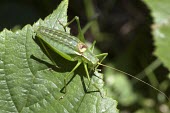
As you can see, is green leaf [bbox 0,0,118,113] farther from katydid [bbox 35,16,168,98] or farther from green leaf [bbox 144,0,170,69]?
green leaf [bbox 144,0,170,69]

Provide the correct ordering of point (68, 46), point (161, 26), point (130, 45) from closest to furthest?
point (68, 46), point (161, 26), point (130, 45)

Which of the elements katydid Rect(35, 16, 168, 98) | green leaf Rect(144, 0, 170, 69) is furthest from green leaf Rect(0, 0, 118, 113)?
green leaf Rect(144, 0, 170, 69)

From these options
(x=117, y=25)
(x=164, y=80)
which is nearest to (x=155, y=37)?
(x=164, y=80)

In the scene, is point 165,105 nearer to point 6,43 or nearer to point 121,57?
point 121,57

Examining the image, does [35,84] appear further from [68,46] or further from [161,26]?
[161,26]

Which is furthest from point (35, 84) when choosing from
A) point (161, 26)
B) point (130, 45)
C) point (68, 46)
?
point (130, 45)

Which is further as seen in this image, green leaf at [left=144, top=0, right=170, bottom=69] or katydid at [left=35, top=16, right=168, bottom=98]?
green leaf at [left=144, top=0, right=170, bottom=69]

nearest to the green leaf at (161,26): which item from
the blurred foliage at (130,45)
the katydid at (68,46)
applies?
the blurred foliage at (130,45)
